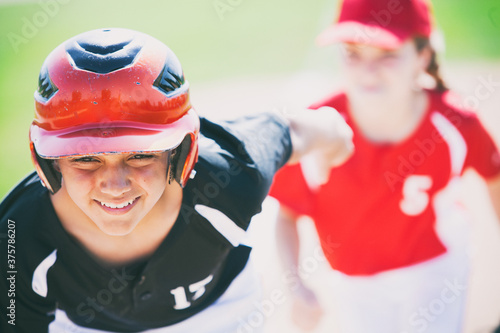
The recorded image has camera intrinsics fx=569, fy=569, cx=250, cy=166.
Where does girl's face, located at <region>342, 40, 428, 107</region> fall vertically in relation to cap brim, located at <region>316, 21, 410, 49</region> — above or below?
below

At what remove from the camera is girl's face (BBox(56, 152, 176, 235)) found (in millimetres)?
1859

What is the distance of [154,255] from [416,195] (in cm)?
140

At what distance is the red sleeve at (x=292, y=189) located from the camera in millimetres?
2807

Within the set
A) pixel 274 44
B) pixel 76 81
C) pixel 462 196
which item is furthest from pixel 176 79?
pixel 274 44

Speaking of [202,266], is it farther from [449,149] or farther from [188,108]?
[449,149]

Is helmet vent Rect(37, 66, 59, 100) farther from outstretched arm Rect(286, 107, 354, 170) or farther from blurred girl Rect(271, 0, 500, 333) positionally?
blurred girl Rect(271, 0, 500, 333)

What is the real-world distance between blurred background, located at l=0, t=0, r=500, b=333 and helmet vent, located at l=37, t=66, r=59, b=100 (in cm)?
353

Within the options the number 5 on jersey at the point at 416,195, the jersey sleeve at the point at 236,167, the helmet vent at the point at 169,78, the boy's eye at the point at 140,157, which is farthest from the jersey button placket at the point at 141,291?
the number 5 on jersey at the point at 416,195

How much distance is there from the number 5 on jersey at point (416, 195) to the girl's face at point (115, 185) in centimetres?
138

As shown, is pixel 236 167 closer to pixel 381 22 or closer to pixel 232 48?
pixel 381 22

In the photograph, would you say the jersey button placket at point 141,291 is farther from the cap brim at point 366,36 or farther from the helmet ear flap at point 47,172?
the cap brim at point 366,36

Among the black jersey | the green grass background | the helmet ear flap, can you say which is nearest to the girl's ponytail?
the black jersey

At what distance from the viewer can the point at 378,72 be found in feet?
8.95

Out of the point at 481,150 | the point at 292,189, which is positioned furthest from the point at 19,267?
the point at 481,150
